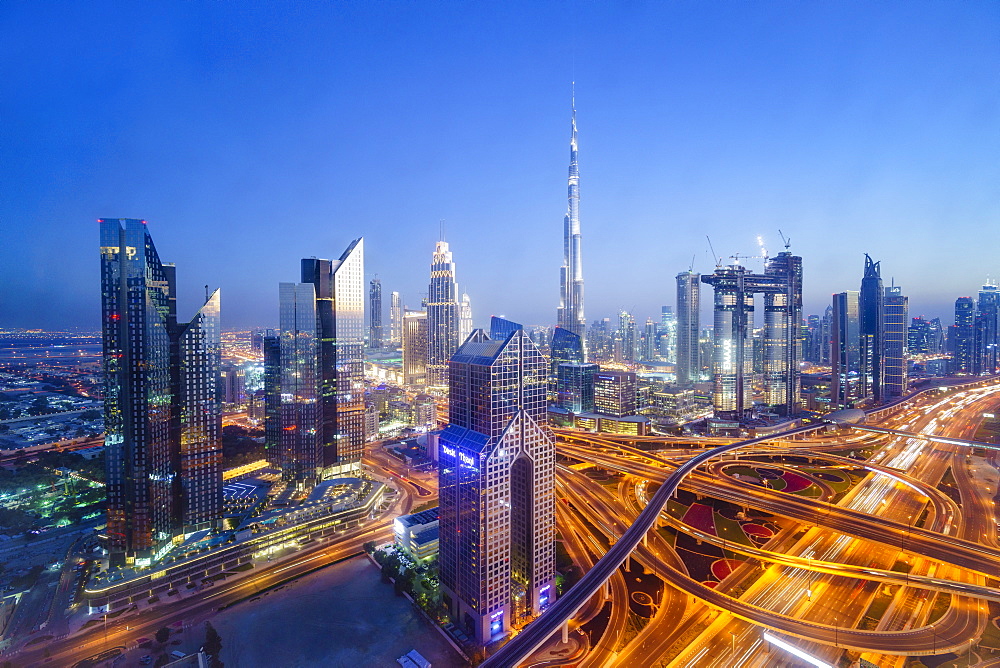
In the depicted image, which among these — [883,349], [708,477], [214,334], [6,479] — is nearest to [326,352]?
[214,334]

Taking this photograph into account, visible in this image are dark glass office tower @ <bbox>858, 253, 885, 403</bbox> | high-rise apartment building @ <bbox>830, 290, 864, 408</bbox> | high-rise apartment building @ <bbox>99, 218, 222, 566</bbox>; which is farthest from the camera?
dark glass office tower @ <bbox>858, 253, 885, 403</bbox>

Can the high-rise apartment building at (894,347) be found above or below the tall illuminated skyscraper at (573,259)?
below

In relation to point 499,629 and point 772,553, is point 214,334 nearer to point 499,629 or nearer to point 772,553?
point 499,629

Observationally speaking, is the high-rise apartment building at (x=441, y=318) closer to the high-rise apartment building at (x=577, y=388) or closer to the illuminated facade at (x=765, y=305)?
the high-rise apartment building at (x=577, y=388)

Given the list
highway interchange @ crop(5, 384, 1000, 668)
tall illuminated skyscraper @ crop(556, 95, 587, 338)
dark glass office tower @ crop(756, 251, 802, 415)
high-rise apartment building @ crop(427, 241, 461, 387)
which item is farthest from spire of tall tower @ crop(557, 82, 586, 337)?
highway interchange @ crop(5, 384, 1000, 668)

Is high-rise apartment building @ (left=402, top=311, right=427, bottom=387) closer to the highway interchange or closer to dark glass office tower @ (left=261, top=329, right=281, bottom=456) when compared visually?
dark glass office tower @ (left=261, top=329, right=281, bottom=456)

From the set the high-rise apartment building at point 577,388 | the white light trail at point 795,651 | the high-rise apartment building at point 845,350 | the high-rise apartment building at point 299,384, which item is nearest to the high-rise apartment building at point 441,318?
the high-rise apartment building at point 577,388
